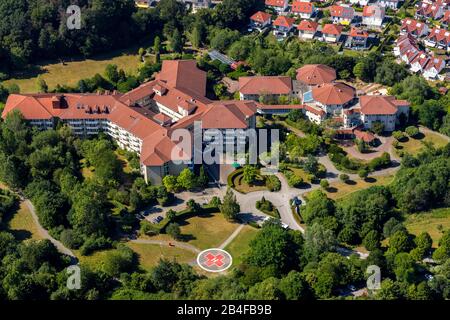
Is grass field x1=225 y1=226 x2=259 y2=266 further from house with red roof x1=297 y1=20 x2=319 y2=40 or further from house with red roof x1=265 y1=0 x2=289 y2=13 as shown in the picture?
house with red roof x1=265 y1=0 x2=289 y2=13

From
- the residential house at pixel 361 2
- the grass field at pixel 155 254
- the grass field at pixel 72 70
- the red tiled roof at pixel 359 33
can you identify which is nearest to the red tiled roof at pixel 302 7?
the residential house at pixel 361 2

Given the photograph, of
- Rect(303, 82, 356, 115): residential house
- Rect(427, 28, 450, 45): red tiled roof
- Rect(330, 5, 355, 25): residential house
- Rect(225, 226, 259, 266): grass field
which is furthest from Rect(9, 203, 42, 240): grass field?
Rect(427, 28, 450, 45): red tiled roof

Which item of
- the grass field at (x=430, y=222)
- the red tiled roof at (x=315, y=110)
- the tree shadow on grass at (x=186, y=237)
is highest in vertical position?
the red tiled roof at (x=315, y=110)

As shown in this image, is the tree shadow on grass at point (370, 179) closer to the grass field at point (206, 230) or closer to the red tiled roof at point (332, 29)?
the grass field at point (206, 230)

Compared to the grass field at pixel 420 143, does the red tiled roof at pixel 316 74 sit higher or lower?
higher

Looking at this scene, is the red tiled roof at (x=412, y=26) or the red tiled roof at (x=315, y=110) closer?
the red tiled roof at (x=315, y=110)

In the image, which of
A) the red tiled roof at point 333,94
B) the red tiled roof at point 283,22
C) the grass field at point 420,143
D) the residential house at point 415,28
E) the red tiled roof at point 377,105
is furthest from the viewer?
the red tiled roof at point 283,22

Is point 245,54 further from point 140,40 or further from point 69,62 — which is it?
point 69,62
